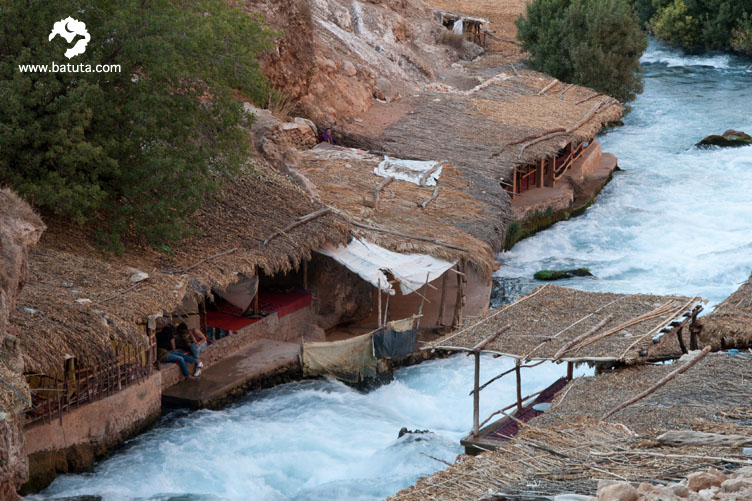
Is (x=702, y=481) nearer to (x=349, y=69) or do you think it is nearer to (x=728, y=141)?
(x=349, y=69)

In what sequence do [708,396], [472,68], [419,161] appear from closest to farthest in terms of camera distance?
[708,396]
[419,161]
[472,68]

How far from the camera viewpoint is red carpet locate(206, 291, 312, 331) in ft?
53.5

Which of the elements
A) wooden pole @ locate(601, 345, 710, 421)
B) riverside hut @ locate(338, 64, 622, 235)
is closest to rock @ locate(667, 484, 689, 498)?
wooden pole @ locate(601, 345, 710, 421)

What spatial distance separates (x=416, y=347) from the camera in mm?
16688

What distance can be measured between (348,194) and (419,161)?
2.98m

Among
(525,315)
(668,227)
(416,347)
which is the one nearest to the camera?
(525,315)

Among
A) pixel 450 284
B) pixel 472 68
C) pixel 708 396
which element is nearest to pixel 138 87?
pixel 450 284

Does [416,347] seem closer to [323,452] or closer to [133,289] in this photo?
[323,452]

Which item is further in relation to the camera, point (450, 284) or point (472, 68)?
point (472, 68)

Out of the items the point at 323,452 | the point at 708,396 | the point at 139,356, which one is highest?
the point at 708,396

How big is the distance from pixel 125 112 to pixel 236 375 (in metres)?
4.36

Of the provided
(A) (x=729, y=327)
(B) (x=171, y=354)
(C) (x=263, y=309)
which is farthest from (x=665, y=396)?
(C) (x=263, y=309)

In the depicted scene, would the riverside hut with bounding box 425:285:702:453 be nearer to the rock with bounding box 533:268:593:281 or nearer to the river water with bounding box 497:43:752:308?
the river water with bounding box 497:43:752:308

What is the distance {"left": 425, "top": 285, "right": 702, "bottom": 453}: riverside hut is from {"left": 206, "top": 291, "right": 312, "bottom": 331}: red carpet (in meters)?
5.06
